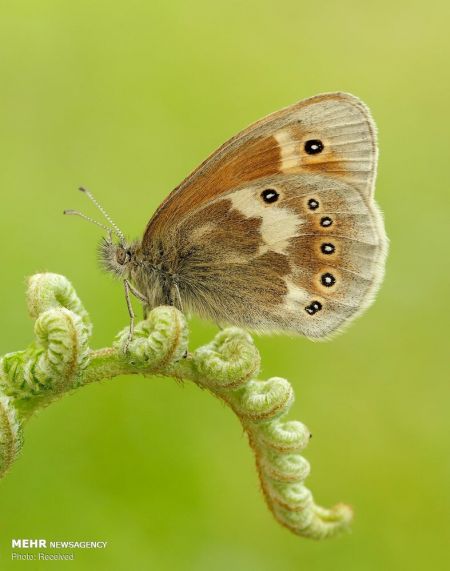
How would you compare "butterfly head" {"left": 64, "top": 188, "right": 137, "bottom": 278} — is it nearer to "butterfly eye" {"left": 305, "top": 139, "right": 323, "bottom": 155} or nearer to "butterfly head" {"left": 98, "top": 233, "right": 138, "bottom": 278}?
"butterfly head" {"left": 98, "top": 233, "right": 138, "bottom": 278}

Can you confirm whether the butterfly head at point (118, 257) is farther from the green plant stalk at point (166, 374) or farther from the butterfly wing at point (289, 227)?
the green plant stalk at point (166, 374)

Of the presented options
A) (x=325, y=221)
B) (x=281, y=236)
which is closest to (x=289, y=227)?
(x=281, y=236)

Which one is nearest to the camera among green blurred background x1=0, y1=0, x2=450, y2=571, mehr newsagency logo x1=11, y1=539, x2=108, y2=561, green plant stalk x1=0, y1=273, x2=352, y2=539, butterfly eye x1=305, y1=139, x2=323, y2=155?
green plant stalk x1=0, y1=273, x2=352, y2=539

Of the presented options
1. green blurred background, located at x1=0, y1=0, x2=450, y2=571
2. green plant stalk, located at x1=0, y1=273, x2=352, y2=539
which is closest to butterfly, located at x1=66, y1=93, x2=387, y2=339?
green plant stalk, located at x1=0, y1=273, x2=352, y2=539

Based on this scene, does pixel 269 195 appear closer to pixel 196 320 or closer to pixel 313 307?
pixel 313 307

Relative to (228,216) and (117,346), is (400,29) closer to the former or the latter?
(228,216)

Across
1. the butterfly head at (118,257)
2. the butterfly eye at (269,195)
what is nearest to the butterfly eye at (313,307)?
the butterfly eye at (269,195)
